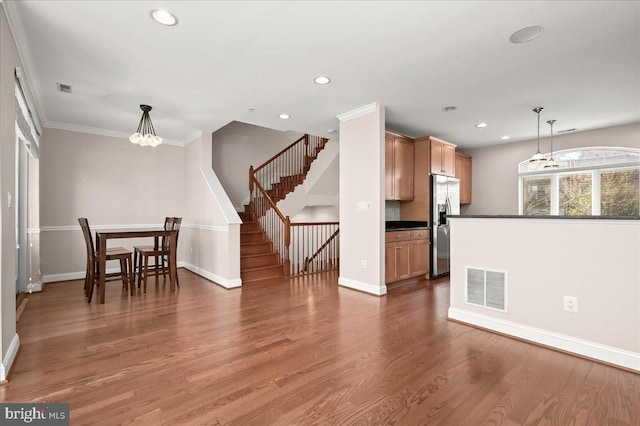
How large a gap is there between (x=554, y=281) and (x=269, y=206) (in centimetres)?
489

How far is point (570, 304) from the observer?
2553 mm

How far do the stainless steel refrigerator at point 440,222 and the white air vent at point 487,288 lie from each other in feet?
7.24

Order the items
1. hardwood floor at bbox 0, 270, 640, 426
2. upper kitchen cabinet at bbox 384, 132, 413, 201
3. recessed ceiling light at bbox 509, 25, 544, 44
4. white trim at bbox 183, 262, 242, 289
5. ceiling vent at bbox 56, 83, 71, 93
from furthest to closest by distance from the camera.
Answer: upper kitchen cabinet at bbox 384, 132, 413, 201, white trim at bbox 183, 262, 242, 289, ceiling vent at bbox 56, 83, 71, 93, recessed ceiling light at bbox 509, 25, 544, 44, hardwood floor at bbox 0, 270, 640, 426

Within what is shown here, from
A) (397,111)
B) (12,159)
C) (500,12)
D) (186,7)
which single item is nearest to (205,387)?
(12,159)

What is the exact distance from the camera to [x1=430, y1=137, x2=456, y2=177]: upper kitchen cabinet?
17.8 ft

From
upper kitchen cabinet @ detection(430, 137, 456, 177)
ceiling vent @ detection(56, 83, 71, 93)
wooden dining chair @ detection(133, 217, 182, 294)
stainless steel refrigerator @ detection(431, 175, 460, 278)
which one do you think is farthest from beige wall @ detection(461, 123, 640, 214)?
ceiling vent @ detection(56, 83, 71, 93)

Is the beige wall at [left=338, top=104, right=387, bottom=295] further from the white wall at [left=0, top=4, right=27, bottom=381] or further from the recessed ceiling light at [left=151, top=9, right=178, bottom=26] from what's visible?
the white wall at [left=0, top=4, right=27, bottom=381]

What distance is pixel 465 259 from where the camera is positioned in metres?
3.27

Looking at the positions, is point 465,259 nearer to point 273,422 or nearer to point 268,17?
point 273,422

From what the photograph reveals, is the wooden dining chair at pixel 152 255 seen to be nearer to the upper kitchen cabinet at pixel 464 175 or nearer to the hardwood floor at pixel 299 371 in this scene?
the hardwood floor at pixel 299 371

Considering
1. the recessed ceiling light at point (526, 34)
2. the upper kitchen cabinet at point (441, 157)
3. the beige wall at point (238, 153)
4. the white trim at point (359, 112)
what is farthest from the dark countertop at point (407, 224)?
the beige wall at point (238, 153)

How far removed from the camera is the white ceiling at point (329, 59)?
2.32 metres

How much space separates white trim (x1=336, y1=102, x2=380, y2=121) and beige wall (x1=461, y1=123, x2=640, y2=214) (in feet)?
13.1

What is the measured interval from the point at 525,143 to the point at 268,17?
20.0 ft
